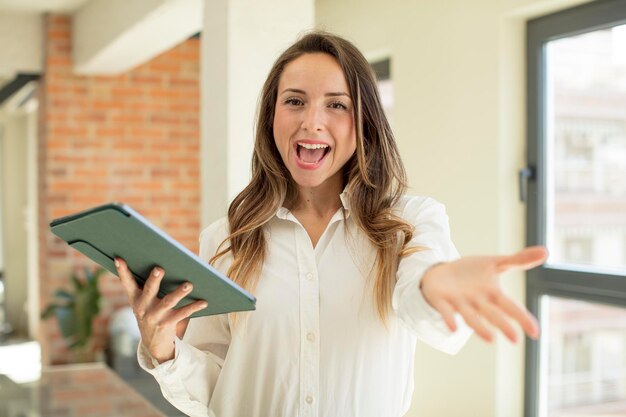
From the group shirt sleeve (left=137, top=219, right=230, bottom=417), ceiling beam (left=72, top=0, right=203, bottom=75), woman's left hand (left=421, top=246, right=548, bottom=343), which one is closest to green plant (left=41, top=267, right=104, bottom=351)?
ceiling beam (left=72, top=0, right=203, bottom=75)

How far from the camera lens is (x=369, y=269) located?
1.52 metres

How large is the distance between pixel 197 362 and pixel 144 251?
0.37 m

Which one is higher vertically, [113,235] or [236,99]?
[236,99]

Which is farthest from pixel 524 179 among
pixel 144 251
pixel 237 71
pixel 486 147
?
pixel 144 251

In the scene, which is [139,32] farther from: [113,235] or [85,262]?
[113,235]

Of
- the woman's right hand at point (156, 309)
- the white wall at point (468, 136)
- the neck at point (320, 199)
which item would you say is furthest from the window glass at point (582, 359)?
the woman's right hand at point (156, 309)

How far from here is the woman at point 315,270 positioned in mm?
1486

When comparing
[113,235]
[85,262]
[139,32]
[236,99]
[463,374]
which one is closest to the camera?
[113,235]

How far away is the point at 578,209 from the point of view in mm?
3498

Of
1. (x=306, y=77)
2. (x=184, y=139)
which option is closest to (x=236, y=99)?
(x=306, y=77)

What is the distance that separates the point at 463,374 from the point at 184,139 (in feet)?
10.7

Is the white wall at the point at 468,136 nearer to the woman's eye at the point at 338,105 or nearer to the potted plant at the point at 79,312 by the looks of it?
the woman's eye at the point at 338,105

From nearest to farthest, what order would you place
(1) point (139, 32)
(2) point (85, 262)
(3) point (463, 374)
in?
(3) point (463, 374) → (1) point (139, 32) → (2) point (85, 262)

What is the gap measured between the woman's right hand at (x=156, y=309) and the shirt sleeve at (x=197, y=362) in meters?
0.03
